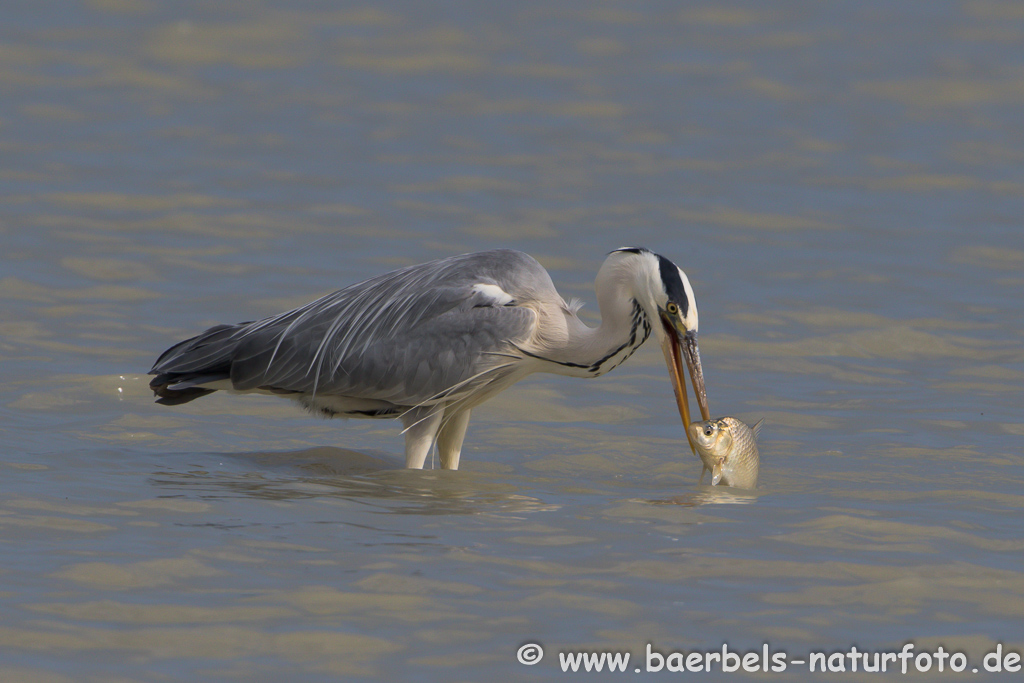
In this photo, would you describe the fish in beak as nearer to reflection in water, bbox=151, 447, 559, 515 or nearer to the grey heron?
the grey heron

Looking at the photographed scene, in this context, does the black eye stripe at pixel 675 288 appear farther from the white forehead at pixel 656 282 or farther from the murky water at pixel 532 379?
the murky water at pixel 532 379

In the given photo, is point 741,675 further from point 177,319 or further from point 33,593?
point 177,319

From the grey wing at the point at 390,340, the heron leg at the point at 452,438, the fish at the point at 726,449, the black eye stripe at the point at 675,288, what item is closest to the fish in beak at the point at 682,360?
the black eye stripe at the point at 675,288

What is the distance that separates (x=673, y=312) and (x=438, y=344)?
4.96 feet

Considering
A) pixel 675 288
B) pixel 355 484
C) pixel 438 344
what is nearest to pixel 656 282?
pixel 675 288

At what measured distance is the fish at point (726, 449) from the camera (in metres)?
8.22

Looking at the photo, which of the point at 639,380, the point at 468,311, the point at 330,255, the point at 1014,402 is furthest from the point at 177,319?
the point at 1014,402

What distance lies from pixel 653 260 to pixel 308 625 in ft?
11.7

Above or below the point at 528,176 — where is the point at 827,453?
below

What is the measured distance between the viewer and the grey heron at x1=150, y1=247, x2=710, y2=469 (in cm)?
891

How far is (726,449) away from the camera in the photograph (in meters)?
8.28

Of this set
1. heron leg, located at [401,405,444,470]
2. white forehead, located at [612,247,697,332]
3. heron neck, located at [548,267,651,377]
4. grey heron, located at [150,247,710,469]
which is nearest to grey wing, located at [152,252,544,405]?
grey heron, located at [150,247,710,469]

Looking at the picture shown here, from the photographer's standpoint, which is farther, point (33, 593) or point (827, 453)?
point (827, 453)

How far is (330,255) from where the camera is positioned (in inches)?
640
